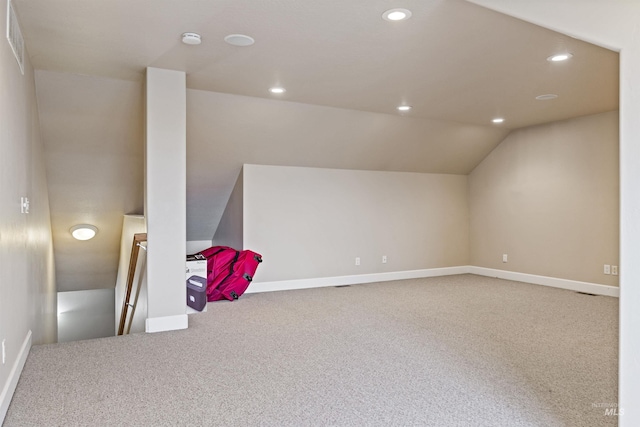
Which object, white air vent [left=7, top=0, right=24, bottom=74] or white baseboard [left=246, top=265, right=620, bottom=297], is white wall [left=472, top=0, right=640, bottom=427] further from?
white baseboard [left=246, top=265, right=620, bottom=297]

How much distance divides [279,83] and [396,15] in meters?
1.83

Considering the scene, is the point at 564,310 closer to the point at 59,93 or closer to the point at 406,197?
the point at 406,197

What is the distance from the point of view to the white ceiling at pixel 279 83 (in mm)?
3057

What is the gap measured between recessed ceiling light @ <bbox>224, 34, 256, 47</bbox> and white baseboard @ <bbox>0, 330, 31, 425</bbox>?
269 cm

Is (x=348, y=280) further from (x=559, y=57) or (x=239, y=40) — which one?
(x=239, y=40)

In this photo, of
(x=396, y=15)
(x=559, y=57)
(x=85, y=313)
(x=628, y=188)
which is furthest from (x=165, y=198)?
(x=85, y=313)

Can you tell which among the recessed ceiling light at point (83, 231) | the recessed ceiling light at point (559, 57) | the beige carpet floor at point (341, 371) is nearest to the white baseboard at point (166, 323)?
the beige carpet floor at point (341, 371)

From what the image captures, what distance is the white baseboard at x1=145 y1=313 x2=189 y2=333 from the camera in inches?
161

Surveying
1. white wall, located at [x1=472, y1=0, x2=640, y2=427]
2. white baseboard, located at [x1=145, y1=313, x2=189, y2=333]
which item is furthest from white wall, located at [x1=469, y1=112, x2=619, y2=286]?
white baseboard, located at [x1=145, y1=313, x2=189, y2=333]

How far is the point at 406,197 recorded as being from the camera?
7.38 meters

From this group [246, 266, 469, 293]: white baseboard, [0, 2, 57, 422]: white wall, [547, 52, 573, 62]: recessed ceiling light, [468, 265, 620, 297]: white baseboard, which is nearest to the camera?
[0, 2, 57, 422]: white wall

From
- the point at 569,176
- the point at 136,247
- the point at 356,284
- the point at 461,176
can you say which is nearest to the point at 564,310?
the point at 569,176

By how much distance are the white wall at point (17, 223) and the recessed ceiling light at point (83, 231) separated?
213cm

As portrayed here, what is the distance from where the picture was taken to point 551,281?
21.2 feet
